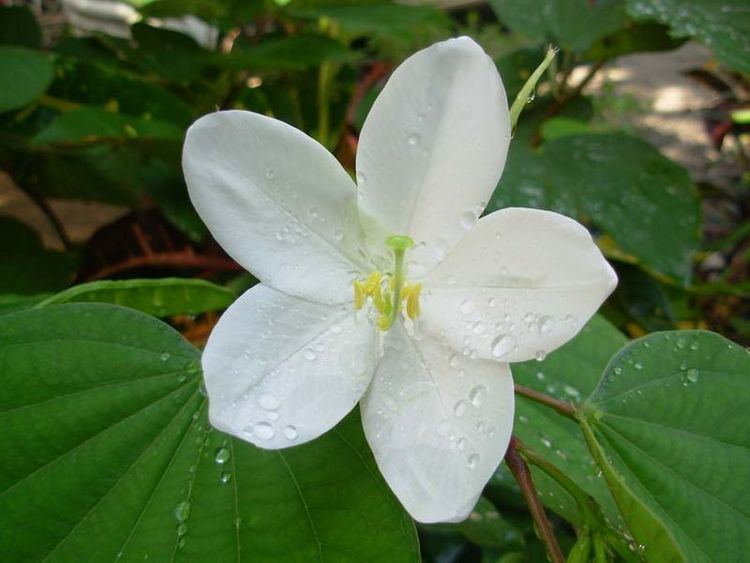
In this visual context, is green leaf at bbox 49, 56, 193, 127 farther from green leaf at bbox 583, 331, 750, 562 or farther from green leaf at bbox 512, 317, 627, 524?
green leaf at bbox 583, 331, 750, 562

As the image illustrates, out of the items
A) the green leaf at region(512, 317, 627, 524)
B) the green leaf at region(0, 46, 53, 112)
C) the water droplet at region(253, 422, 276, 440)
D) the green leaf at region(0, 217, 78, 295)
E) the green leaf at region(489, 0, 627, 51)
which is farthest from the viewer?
the green leaf at region(489, 0, 627, 51)

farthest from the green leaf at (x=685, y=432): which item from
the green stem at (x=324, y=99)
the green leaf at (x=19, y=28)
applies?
the green leaf at (x=19, y=28)

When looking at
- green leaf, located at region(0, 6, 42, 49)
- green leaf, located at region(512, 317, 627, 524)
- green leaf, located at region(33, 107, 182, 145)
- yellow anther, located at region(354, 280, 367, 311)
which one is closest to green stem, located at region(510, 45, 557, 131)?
yellow anther, located at region(354, 280, 367, 311)

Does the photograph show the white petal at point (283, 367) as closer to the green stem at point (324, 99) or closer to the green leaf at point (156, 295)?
the green leaf at point (156, 295)

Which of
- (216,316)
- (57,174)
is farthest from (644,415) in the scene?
(57,174)

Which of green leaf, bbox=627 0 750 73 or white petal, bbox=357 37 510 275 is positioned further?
green leaf, bbox=627 0 750 73

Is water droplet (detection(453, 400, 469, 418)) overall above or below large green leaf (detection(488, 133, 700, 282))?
above

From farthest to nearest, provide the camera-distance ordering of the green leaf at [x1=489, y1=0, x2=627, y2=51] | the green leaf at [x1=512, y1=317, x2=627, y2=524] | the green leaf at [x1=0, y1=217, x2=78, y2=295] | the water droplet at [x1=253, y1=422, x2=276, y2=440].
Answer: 1. the green leaf at [x1=489, y1=0, x2=627, y2=51]
2. the green leaf at [x1=0, y1=217, x2=78, y2=295]
3. the green leaf at [x1=512, y1=317, x2=627, y2=524]
4. the water droplet at [x1=253, y1=422, x2=276, y2=440]

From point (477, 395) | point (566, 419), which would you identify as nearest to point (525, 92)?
point (477, 395)
